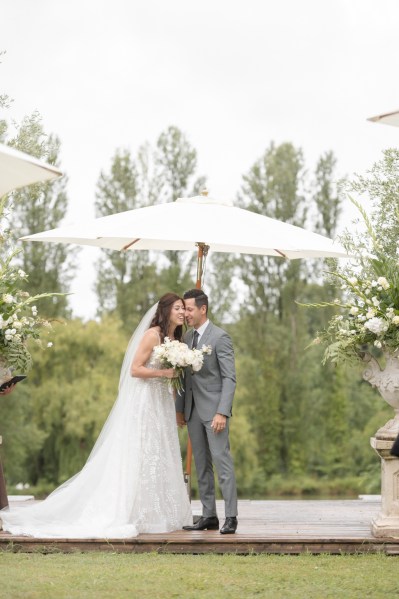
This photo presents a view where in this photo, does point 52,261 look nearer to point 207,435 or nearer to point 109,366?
point 109,366

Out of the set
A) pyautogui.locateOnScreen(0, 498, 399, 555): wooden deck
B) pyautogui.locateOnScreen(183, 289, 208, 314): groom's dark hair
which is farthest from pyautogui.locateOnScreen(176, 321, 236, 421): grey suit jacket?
pyautogui.locateOnScreen(0, 498, 399, 555): wooden deck

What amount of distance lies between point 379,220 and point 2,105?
4.94 m

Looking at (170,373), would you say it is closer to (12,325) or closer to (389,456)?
(12,325)

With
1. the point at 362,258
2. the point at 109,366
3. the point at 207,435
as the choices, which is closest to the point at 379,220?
the point at 362,258

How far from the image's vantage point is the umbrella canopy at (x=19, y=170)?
20.6ft

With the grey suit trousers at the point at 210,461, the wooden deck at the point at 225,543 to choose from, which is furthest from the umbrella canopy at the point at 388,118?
the wooden deck at the point at 225,543

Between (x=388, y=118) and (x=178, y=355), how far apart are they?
240 centimetres

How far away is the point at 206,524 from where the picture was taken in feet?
27.2

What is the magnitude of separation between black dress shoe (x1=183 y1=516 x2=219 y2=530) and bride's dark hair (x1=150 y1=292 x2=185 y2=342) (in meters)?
1.49

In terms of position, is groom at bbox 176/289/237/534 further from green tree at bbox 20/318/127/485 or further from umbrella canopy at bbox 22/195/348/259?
green tree at bbox 20/318/127/485

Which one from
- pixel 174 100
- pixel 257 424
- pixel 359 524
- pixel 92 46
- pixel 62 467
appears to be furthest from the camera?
pixel 174 100

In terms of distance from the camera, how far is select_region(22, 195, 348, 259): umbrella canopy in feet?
26.1

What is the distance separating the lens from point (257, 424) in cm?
3206

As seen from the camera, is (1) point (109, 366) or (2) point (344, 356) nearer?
(2) point (344, 356)
